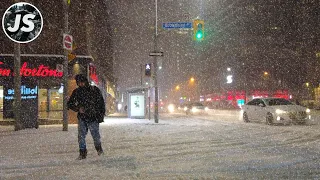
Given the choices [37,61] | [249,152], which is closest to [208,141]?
[249,152]

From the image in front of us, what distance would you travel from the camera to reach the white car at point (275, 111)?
18.6m

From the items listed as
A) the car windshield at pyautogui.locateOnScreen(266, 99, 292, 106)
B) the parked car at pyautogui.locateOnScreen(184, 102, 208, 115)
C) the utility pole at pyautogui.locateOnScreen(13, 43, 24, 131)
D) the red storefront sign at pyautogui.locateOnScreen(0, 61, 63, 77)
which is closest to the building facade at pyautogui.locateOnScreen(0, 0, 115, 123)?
the red storefront sign at pyautogui.locateOnScreen(0, 61, 63, 77)

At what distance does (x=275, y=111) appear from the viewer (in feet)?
62.2

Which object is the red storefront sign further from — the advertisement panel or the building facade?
the advertisement panel

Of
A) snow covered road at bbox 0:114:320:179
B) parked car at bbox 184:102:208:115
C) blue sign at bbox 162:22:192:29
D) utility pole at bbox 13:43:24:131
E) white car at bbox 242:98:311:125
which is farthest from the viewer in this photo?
parked car at bbox 184:102:208:115

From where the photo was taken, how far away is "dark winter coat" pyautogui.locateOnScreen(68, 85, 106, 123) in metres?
7.89

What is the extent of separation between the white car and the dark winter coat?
42.4ft

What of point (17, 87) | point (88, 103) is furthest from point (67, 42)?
point (88, 103)

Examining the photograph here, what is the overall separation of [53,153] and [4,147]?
2.13 meters

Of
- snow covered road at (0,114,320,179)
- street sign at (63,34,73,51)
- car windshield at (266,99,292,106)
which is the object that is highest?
street sign at (63,34,73,51)

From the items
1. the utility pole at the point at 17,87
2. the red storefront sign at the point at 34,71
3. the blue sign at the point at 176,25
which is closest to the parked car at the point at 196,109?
the blue sign at the point at 176,25

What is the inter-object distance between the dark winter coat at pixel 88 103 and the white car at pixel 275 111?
12921 mm

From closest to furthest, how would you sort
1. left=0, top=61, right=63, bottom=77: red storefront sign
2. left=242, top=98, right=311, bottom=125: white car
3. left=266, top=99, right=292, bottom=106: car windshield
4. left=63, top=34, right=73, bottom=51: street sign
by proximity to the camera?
1. left=63, top=34, right=73, bottom=51: street sign
2. left=242, top=98, right=311, bottom=125: white car
3. left=266, top=99, right=292, bottom=106: car windshield
4. left=0, top=61, right=63, bottom=77: red storefront sign

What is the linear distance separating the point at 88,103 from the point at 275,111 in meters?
13.3
